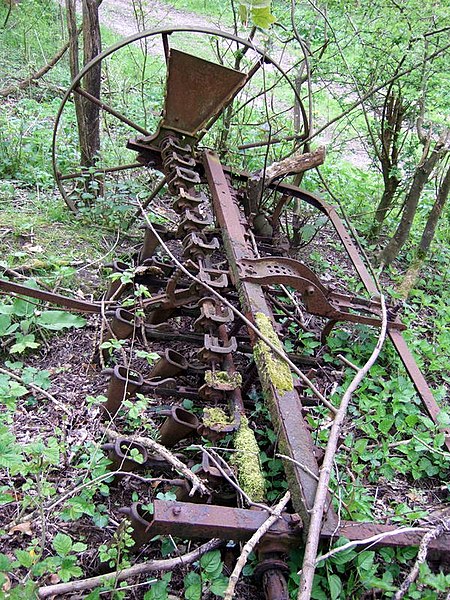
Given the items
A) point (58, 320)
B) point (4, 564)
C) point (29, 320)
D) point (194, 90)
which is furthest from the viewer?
point (194, 90)

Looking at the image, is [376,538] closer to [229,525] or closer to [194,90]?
[229,525]

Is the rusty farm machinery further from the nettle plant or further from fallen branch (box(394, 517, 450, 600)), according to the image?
the nettle plant

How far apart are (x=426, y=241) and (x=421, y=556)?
3.80 meters

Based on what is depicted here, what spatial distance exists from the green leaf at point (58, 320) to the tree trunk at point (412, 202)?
3.01m

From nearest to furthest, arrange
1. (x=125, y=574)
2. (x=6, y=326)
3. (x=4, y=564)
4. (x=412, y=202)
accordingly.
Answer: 1. (x=4, y=564)
2. (x=125, y=574)
3. (x=6, y=326)
4. (x=412, y=202)

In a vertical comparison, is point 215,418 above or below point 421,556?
above

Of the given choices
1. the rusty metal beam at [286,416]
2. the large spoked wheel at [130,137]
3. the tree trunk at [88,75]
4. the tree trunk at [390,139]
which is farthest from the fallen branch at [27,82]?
the rusty metal beam at [286,416]

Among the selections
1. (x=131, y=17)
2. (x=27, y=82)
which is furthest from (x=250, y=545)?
(x=131, y=17)

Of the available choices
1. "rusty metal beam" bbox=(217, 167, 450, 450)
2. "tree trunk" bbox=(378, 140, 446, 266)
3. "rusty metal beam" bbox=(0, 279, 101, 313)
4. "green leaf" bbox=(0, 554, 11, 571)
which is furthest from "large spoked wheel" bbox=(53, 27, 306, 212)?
"green leaf" bbox=(0, 554, 11, 571)

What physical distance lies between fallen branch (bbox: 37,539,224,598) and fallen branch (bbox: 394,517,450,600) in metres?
0.66

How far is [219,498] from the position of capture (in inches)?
81.6

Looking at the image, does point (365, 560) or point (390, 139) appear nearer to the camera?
point (365, 560)

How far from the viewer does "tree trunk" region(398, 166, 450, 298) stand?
4.75 metres

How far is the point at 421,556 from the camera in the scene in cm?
182
